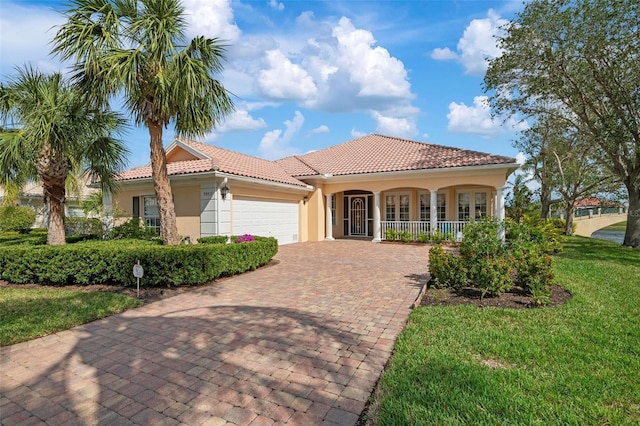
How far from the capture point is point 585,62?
13297 millimetres

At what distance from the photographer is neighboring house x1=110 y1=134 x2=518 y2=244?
13219mm

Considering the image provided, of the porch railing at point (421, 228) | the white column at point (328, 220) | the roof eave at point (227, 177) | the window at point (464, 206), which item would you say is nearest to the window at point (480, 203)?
the window at point (464, 206)

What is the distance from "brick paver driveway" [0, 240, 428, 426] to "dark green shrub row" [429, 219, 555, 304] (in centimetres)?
89

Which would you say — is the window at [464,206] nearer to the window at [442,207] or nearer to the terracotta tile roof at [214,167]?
the window at [442,207]

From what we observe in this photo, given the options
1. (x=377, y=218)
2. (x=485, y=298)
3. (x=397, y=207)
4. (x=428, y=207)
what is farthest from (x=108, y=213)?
(x=428, y=207)

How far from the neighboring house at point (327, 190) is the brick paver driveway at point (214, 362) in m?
6.48

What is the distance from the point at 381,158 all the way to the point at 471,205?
209 inches

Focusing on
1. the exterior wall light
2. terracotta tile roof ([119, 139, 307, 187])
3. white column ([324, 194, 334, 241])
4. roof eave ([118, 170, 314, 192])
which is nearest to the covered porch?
white column ([324, 194, 334, 241])

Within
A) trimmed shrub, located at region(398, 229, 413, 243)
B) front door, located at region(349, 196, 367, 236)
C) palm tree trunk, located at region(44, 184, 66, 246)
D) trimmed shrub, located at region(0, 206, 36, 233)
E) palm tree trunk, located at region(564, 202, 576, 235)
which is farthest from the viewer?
palm tree trunk, located at region(564, 202, 576, 235)

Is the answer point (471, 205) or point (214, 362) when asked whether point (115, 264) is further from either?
point (471, 205)

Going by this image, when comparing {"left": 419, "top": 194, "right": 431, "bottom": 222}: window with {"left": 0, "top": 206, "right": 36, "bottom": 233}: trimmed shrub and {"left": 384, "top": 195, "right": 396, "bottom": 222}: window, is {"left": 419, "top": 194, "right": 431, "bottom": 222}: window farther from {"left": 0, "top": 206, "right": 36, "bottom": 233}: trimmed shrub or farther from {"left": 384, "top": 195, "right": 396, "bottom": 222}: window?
{"left": 0, "top": 206, "right": 36, "bottom": 233}: trimmed shrub

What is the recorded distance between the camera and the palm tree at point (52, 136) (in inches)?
331

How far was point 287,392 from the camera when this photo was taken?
3.39 meters

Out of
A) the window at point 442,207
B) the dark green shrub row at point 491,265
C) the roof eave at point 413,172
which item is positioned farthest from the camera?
the window at point 442,207
